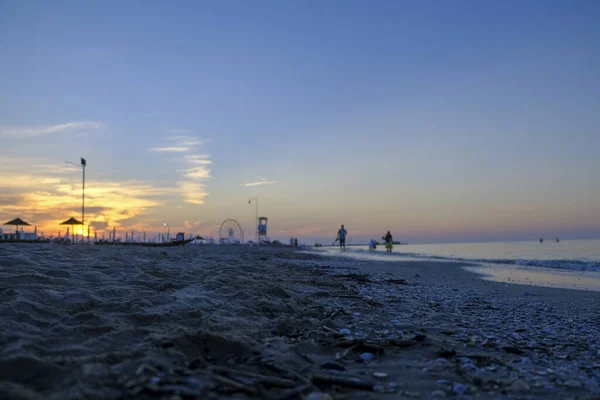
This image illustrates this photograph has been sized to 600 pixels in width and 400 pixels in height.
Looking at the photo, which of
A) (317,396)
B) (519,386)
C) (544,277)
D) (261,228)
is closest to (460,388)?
(519,386)

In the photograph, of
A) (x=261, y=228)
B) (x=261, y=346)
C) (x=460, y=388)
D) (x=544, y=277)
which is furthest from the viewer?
(x=261, y=228)

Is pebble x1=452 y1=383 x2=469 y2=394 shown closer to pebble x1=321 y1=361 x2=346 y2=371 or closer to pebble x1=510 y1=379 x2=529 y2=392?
pebble x1=510 y1=379 x2=529 y2=392

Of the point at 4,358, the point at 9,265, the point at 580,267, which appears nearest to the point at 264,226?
the point at 580,267

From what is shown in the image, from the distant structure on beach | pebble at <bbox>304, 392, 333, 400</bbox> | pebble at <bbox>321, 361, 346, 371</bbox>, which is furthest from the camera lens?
the distant structure on beach

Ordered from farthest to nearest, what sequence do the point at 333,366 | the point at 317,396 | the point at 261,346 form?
the point at 261,346 < the point at 333,366 < the point at 317,396

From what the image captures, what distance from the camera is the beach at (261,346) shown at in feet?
8.57

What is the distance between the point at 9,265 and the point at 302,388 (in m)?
5.97

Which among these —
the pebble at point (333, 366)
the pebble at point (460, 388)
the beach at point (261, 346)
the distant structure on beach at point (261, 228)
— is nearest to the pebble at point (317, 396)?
the beach at point (261, 346)

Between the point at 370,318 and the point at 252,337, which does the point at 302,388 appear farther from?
the point at 370,318

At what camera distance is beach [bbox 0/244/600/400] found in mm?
2611

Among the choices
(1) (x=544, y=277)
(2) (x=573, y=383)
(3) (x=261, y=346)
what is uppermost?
(3) (x=261, y=346)

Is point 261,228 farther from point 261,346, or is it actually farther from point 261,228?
point 261,346

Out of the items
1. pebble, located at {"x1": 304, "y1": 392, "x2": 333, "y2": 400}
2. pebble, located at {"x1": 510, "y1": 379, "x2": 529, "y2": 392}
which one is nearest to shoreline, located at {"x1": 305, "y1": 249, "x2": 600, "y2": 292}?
pebble, located at {"x1": 510, "y1": 379, "x2": 529, "y2": 392}

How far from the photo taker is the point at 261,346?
11.4 feet
